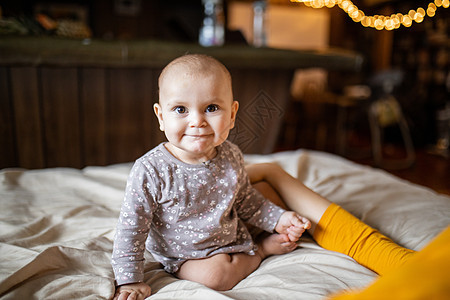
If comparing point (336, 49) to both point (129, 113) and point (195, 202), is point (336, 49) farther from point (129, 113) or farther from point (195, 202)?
point (195, 202)

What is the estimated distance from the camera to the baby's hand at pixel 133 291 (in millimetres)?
694

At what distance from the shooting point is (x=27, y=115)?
1954mm

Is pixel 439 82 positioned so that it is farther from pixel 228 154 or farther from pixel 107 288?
pixel 107 288

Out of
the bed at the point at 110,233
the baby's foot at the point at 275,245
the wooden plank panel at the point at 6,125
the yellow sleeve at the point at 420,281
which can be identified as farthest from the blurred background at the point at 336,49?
the yellow sleeve at the point at 420,281

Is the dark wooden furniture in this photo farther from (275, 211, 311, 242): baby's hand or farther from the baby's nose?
the baby's nose

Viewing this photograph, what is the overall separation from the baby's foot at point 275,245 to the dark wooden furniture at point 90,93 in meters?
0.87

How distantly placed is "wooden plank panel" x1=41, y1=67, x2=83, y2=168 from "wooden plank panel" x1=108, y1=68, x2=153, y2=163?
20cm

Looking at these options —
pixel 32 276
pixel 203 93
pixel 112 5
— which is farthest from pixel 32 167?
pixel 112 5

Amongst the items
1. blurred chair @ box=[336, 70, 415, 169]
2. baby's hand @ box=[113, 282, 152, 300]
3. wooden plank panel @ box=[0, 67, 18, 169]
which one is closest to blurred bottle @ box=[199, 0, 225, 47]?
blurred chair @ box=[336, 70, 415, 169]

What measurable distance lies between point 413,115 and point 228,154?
14.9ft

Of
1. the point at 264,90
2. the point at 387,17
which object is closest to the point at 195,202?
the point at 264,90

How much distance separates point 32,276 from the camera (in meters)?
0.73

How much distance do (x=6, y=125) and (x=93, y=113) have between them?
0.44 metres

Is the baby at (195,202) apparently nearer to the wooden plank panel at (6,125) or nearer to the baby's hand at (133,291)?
the baby's hand at (133,291)
